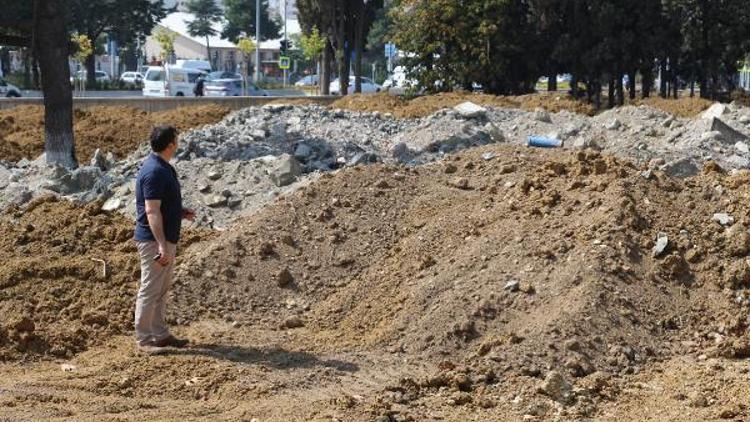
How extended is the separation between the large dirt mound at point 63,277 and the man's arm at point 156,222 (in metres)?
1.19

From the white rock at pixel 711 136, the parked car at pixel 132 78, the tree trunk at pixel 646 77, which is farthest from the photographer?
the parked car at pixel 132 78

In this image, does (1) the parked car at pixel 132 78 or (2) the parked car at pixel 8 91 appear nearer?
(2) the parked car at pixel 8 91

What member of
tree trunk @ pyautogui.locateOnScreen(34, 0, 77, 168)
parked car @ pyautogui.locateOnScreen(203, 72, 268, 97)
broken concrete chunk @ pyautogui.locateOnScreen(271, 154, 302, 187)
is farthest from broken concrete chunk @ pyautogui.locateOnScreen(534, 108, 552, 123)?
parked car @ pyautogui.locateOnScreen(203, 72, 268, 97)

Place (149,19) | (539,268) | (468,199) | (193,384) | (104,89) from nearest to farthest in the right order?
(193,384) < (539,268) < (468,199) < (104,89) < (149,19)

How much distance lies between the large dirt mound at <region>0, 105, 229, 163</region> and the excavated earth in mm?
8272

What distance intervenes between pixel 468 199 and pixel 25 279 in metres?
3.75

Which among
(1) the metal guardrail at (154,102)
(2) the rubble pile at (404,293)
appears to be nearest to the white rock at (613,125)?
(2) the rubble pile at (404,293)

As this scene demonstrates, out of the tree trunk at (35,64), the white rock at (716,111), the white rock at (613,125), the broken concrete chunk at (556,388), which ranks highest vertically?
the tree trunk at (35,64)

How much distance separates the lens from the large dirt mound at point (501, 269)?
7969mm

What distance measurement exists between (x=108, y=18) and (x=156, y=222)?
2035 inches

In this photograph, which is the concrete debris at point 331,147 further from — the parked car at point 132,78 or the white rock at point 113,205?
the parked car at point 132,78

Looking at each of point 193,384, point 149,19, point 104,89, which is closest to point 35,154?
point 193,384

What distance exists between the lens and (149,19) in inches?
2421

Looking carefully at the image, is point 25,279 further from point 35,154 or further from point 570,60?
point 570,60
